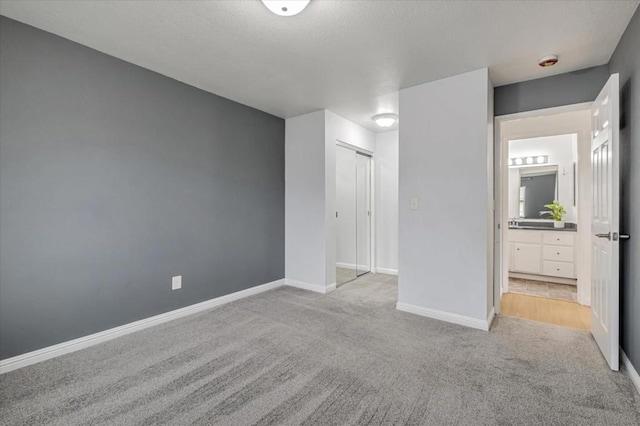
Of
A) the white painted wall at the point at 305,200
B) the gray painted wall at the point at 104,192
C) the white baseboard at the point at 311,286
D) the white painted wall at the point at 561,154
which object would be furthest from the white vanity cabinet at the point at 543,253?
the gray painted wall at the point at 104,192

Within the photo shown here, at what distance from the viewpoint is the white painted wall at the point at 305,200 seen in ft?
12.9

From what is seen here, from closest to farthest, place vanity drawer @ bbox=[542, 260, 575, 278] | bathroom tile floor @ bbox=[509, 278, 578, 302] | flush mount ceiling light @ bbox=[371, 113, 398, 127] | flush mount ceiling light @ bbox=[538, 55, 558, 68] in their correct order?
flush mount ceiling light @ bbox=[538, 55, 558, 68] < bathroom tile floor @ bbox=[509, 278, 578, 302] < flush mount ceiling light @ bbox=[371, 113, 398, 127] < vanity drawer @ bbox=[542, 260, 575, 278]

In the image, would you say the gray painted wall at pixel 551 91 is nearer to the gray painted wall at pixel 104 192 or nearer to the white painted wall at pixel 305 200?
the white painted wall at pixel 305 200

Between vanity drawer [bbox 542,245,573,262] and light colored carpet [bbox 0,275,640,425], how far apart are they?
7.08 feet

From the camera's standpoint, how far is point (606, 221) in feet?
6.90

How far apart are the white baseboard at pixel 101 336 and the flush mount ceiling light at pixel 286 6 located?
2.80 metres

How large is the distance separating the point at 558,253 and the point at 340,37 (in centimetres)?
450

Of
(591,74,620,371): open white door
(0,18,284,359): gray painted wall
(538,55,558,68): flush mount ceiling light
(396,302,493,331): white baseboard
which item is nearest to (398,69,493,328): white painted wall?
(396,302,493,331): white baseboard

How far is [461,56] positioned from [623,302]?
2.26m

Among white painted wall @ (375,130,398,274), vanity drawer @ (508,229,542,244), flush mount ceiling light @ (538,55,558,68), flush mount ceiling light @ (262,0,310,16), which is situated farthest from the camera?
white painted wall @ (375,130,398,274)

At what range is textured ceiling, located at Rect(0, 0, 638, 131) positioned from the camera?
193 centimetres

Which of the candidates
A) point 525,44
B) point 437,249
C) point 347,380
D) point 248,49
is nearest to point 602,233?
point 437,249

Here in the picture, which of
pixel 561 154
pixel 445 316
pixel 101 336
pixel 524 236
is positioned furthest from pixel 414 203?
pixel 561 154

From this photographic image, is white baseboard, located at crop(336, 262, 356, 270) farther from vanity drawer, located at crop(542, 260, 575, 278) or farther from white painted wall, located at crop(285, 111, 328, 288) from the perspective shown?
vanity drawer, located at crop(542, 260, 575, 278)
